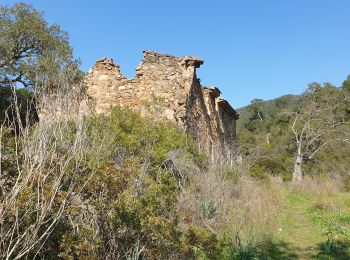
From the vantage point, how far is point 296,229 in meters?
8.15

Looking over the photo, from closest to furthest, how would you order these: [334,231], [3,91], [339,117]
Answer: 1. [334,231]
2. [3,91]
3. [339,117]

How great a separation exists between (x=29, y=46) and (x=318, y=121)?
1866cm

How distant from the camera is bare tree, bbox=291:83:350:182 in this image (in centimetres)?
2431

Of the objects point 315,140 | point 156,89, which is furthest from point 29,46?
point 315,140

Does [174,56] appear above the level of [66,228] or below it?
above

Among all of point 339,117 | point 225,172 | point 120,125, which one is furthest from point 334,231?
point 339,117

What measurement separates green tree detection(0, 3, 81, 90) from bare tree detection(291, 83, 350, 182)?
50.8 ft

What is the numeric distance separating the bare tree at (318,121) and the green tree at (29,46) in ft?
50.8

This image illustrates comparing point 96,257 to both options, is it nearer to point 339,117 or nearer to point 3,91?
point 3,91

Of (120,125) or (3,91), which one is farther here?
(3,91)

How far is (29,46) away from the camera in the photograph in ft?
46.6

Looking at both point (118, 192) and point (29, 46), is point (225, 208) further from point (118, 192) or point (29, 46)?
point (29, 46)

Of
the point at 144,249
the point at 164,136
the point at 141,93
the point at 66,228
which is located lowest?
the point at 144,249

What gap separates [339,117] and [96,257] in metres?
25.6
